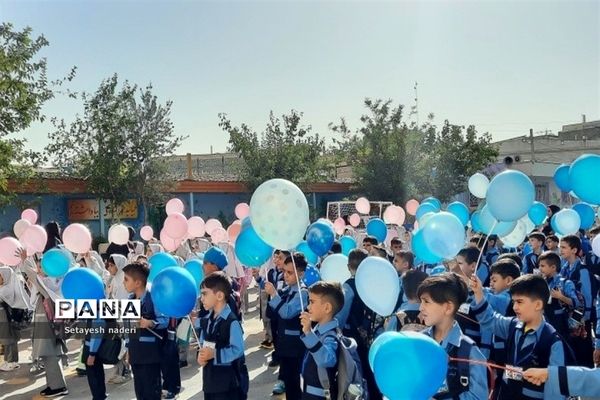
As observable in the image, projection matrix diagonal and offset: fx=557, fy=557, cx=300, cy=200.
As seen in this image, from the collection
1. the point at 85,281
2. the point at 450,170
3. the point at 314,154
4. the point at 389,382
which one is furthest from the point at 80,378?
the point at 450,170

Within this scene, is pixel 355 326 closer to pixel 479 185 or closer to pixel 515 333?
pixel 515 333

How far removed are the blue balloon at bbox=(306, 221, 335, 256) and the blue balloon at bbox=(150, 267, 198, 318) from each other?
8.67ft

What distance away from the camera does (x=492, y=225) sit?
5816 millimetres

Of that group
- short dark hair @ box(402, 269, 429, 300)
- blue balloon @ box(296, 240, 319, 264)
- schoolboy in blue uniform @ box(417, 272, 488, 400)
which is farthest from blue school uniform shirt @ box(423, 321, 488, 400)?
blue balloon @ box(296, 240, 319, 264)

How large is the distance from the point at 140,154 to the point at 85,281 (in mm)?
13074

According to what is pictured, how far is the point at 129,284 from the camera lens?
4637 millimetres

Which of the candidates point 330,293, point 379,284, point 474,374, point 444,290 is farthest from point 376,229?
point 474,374

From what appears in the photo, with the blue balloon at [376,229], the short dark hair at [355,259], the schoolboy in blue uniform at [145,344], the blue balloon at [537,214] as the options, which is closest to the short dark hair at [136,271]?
the schoolboy in blue uniform at [145,344]

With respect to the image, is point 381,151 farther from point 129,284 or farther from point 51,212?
point 129,284

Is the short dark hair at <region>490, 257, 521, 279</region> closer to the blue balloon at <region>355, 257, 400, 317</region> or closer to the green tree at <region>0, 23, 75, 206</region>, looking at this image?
the blue balloon at <region>355, 257, 400, 317</region>

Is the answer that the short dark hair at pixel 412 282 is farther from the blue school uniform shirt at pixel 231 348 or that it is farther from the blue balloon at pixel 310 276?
the blue balloon at pixel 310 276

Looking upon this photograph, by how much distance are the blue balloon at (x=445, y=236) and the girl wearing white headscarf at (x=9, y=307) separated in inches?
195

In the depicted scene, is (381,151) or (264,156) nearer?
(264,156)

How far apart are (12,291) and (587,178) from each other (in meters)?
6.43
